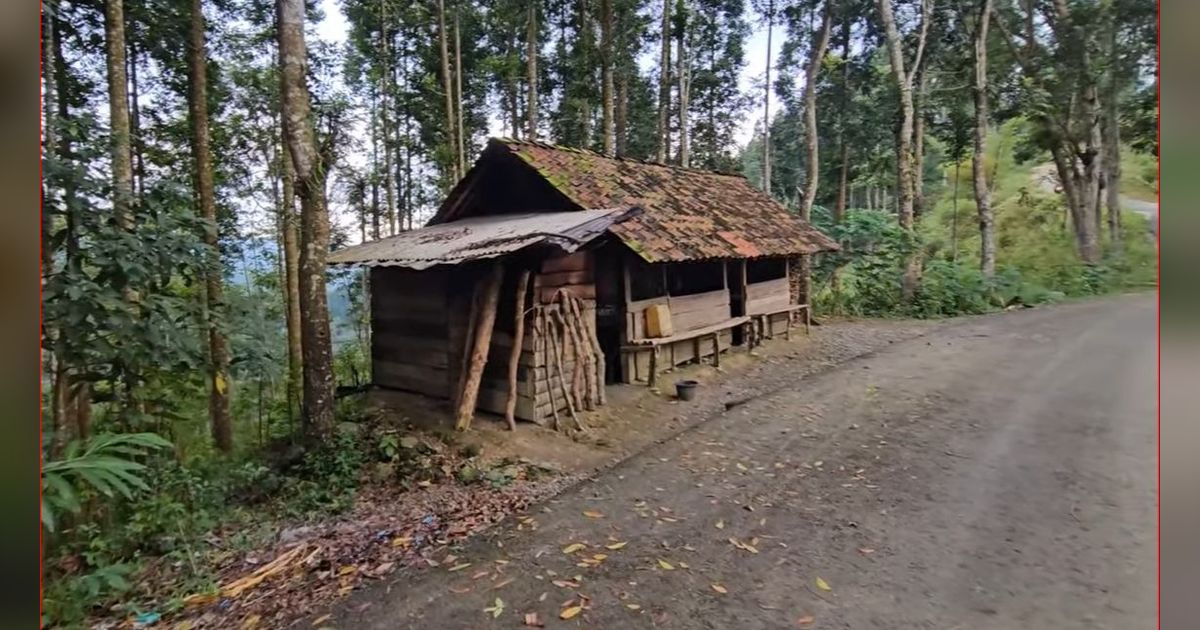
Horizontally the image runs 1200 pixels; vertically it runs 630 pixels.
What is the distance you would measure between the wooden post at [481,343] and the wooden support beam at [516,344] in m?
0.25

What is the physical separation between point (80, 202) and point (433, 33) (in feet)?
45.5

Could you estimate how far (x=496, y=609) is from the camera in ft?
10.6

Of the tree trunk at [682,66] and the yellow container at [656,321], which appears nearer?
the yellow container at [656,321]

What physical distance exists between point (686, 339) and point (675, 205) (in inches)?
100

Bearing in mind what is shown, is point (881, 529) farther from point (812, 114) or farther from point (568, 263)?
point (812, 114)

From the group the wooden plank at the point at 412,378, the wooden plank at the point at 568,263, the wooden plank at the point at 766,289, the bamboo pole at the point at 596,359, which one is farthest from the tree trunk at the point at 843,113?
the wooden plank at the point at 412,378

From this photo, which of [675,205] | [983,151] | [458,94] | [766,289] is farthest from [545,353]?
[458,94]

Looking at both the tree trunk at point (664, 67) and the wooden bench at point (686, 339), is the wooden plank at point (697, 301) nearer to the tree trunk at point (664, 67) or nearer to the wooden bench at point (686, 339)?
the wooden bench at point (686, 339)

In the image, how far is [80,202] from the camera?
11.8 feet

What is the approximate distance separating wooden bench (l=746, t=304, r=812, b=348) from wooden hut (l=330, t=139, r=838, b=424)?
2.8 inches

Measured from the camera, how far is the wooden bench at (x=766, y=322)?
11.3 m

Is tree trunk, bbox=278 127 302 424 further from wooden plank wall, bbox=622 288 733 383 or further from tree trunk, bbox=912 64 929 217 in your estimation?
tree trunk, bbox=912 64 929 217
